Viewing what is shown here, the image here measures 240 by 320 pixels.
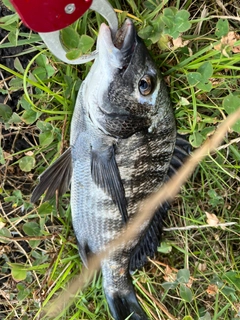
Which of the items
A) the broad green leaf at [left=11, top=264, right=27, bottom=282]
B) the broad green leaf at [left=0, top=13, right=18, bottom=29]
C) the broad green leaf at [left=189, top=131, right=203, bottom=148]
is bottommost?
the broad green leaf at [left=11, top=264, right=27, bottom=282]

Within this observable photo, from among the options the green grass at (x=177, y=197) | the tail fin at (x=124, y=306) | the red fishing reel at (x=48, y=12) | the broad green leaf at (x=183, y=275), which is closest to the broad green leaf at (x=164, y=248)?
the green grass at (x=177, y=197)

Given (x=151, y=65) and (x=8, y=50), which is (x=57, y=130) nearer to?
(x=8, y=50)

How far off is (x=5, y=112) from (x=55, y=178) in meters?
0.38

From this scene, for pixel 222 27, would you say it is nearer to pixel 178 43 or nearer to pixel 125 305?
pixel 178 43

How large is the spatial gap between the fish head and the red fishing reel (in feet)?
0.65

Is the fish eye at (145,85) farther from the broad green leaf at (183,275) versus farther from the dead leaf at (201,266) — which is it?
the dead leaf at (201,266)

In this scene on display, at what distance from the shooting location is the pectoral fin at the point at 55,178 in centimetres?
182

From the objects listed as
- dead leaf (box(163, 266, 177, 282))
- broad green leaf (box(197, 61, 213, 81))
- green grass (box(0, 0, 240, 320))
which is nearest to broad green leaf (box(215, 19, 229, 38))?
green grass (box(0, 0, 240, 320))

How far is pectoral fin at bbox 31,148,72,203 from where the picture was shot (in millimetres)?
1815

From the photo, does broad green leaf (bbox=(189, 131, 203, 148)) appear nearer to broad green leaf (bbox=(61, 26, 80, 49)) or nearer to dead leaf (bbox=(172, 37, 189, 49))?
dead leaf (bbox=(172, 37, 189, 49))

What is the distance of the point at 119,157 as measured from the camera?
1656 mm

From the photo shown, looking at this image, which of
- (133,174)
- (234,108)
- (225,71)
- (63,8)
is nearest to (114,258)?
(133,174)

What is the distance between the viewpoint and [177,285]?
6.46ft

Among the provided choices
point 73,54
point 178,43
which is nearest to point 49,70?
point 73,54
